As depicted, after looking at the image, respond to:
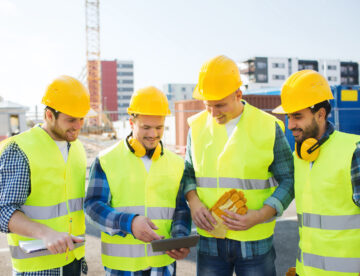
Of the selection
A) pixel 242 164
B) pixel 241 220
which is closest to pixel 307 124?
pixel 242 164

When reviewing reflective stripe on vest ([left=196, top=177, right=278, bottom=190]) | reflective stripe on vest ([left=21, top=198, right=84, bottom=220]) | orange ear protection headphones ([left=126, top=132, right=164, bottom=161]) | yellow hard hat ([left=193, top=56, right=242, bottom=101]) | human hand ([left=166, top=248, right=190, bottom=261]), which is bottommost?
human hand ([left=166, top=248, right=190, bottom=261])

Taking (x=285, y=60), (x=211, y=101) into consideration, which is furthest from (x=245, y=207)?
(x=285, y=60)

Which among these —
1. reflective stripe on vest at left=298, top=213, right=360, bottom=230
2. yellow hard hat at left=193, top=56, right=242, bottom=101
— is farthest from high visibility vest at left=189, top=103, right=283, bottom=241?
reflective stripe on vest at left=298, top=213, right=360, bottom=230

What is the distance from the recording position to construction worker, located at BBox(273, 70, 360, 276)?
1976 millimetres

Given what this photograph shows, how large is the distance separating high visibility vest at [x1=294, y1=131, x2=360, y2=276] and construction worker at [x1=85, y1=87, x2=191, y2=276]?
838mm

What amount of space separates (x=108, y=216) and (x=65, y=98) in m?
0.87

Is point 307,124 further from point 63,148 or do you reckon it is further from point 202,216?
point 63,148

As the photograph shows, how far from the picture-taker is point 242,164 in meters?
2.28

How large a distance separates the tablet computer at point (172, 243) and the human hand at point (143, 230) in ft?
0.45

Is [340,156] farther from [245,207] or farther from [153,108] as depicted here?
[153,108]

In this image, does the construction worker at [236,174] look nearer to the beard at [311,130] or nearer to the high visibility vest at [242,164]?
the high visibility vest at [242,164]

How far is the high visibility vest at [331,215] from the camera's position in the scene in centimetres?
198

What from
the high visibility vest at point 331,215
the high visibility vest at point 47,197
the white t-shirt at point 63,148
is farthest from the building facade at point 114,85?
the high visibility vest at point 331,215

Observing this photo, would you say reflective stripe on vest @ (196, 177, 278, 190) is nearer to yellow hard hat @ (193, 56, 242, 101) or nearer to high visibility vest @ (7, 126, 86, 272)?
yellow hard hat @ (193, 56, 242, 101)
